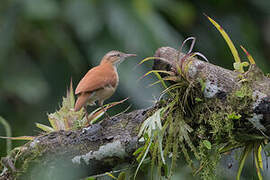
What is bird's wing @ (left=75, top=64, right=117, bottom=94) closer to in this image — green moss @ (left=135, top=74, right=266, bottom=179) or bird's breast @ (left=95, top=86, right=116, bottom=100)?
bird's breast @ (left=95, top=86, right=116, bottom=100)

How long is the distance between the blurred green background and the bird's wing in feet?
10.4

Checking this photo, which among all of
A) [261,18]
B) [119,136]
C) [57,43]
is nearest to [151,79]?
[57,43]

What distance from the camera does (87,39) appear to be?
978cm

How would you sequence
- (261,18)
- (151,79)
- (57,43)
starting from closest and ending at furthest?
1. (151,79)
2. (57,43)
3. (261,18)

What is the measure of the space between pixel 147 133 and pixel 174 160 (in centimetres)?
23

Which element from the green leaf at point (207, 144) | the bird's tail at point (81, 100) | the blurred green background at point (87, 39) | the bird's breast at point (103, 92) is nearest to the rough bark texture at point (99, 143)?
the green leaf at point (207, 144)

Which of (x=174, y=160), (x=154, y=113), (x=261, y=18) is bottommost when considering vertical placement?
(x=261, y=18)

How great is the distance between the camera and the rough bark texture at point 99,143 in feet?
10.9

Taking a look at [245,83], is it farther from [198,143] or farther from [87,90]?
[87,90]

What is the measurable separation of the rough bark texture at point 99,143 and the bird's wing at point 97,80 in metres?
0.85

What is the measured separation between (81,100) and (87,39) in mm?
5593

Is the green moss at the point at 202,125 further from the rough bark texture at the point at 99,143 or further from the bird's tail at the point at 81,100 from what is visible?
the bird's tail at the point at 81,100

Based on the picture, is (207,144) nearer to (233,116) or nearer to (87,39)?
(233,116)

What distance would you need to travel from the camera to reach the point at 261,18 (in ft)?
45.9
